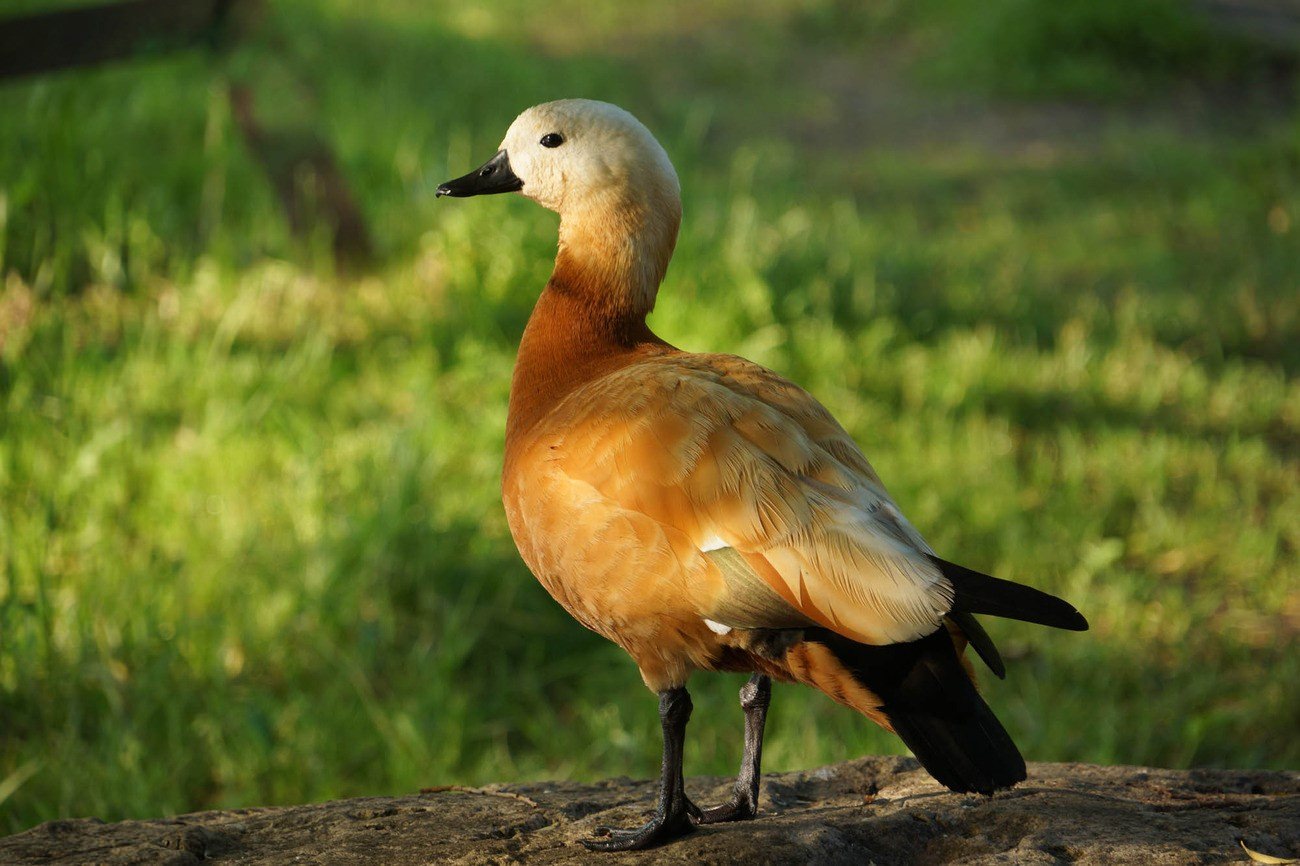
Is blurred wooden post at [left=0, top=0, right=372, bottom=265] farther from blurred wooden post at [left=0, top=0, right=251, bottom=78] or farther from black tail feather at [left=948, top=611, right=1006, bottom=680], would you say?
black tail feather at [left=948, top=611, right=1006, bottom=680]

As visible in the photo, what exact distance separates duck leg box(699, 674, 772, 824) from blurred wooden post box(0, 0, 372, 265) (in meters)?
3.52

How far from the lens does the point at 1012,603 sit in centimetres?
193

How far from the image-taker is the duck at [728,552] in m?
2.01

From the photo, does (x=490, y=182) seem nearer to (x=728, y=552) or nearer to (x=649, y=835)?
(x=728, y=552)

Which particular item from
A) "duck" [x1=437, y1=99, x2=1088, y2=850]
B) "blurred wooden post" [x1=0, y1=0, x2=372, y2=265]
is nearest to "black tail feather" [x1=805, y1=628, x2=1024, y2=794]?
"duck" [x1=437, y1=99, x2=1088, y2=850]

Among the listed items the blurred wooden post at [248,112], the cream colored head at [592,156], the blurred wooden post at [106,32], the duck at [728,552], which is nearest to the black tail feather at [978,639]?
the duck at [728,552]

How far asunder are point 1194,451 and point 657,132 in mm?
3771

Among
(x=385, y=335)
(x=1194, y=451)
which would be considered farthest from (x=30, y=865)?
(x=1194, y=451)

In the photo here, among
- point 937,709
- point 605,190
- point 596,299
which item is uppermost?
point 605,190

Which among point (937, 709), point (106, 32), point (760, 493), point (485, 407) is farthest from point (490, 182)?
point (106, 32)

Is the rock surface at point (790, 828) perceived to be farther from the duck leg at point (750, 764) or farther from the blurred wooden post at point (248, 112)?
the blurred wooden post at point (248, 112)

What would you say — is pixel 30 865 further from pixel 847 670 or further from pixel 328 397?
pixel 328 397

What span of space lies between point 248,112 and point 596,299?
3.56m

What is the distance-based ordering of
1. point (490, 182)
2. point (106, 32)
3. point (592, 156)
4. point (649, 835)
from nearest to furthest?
point (649, 835), point (592, 156), point (490, 182), point (106, 32)
